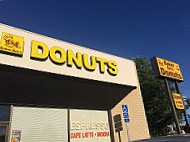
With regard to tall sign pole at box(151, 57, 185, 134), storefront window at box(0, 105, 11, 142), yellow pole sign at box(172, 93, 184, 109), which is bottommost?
storefront window at box(0, 105, 11, 142)

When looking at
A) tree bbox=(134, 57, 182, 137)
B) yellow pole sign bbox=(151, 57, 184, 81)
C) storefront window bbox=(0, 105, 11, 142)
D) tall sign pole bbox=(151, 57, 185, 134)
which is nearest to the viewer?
storefront window bbox=(0, 105, 11, 142)

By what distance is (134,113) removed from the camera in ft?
56.0

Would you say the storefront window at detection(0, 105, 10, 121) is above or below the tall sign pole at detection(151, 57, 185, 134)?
below

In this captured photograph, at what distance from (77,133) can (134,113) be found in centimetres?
653

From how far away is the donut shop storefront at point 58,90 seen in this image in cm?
1105

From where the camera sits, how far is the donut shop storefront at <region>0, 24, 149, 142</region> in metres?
11.1

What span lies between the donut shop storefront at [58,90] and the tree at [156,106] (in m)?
15.9

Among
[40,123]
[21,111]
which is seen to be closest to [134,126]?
[40,123]

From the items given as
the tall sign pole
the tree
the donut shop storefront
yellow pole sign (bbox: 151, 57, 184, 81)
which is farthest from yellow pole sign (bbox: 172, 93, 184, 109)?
the tree

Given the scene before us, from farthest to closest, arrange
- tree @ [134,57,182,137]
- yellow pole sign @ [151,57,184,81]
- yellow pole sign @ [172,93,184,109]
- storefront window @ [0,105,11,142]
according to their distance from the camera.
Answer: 1. tree @ [134,57,182,137]
2. yellow pole sign @ [151,57,184,81]
3. yellow pole sign @ [172,93,184,109]
4. storefront window @ [0,105,11,142]

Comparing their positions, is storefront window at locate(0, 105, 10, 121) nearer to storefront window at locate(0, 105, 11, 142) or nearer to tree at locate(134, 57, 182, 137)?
storefront window at locate(0, 105, 11, 142)

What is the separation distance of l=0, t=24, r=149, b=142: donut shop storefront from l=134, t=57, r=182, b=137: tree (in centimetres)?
1593

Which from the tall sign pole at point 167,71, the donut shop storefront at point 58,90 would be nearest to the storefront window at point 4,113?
the donut shop storefront at point 58,90

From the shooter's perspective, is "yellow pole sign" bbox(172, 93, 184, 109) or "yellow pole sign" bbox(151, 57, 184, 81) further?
"yellow pole sign" bbox(151, 57, 184, 81)
